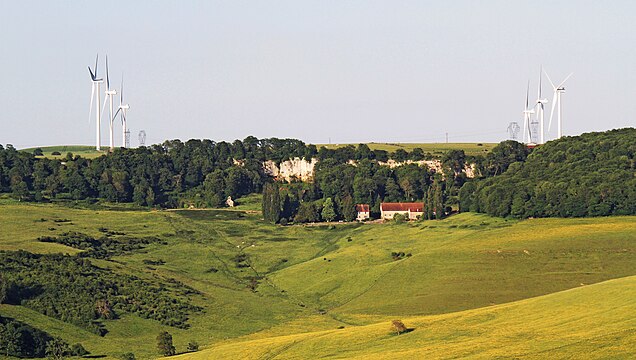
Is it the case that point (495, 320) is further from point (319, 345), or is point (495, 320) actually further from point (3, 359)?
point (3, 359)

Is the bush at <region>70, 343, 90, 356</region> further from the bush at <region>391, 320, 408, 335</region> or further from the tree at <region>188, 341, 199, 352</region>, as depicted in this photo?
the bush at <region>391, 320, 408, 335</region>

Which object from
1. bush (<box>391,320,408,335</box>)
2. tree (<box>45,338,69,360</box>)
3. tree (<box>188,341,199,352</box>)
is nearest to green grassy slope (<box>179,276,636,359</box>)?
bush (<box>391,320,408,335</box>)

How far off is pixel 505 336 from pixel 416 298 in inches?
2483

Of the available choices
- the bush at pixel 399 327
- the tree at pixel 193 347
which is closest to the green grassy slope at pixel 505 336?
the bush at pixel 399 327

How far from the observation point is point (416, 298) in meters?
151

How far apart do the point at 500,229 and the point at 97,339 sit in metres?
88.9

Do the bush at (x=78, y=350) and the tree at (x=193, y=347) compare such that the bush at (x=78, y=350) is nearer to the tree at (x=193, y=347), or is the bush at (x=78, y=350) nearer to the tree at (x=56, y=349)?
the tree at (x=56, y=349)

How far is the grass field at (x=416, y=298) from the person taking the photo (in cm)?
9281

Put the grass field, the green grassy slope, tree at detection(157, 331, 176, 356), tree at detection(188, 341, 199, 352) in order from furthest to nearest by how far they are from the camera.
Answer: tree at detection(188, 341, 199, 352) → tree at detection(157, 331, 176, 356) → the grass field → the green grassy slope

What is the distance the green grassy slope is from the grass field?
0.63ft

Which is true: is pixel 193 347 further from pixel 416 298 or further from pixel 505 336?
pixel 505 336

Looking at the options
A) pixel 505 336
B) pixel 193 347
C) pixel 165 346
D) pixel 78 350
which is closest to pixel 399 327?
pixel 505 336

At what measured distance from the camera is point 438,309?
143m

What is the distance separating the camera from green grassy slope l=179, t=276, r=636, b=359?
78.6 m
